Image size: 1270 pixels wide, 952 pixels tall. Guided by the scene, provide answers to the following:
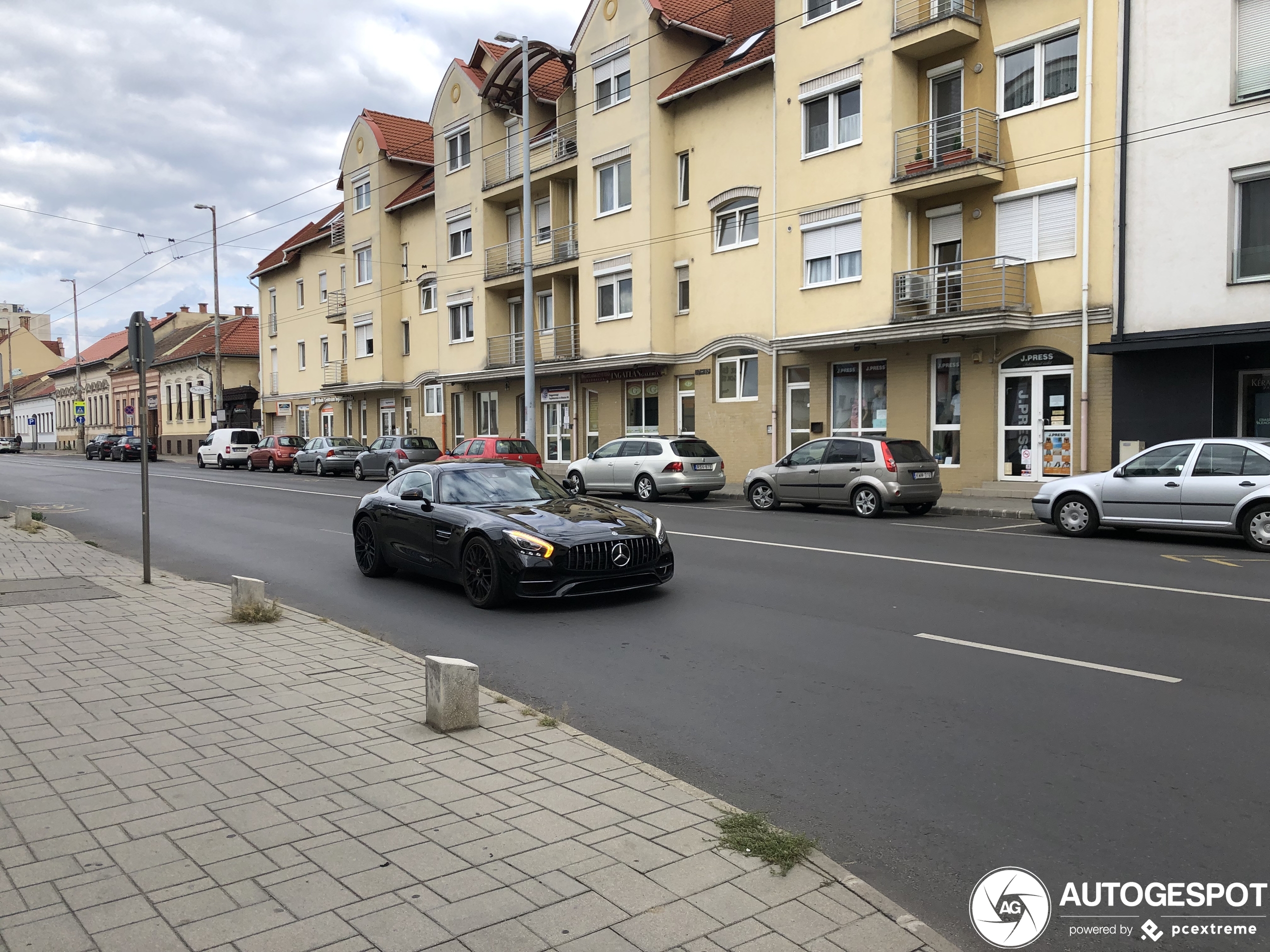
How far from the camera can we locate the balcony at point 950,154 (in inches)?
797

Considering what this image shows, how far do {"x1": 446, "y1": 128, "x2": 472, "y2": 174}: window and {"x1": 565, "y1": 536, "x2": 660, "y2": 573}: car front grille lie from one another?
29.9m

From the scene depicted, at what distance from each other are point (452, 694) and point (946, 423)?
18647 mm

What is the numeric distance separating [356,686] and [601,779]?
2.24 metres

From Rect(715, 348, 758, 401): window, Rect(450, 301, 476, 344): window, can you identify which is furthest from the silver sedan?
Rect(450, 301, 476, 344): window

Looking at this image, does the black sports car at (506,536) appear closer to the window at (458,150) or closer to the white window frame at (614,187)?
the white window frame at (614,187)

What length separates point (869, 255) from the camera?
73.7 feet

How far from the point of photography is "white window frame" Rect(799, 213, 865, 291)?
899 inches

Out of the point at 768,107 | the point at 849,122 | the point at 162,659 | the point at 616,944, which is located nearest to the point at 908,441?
the point at 849,122

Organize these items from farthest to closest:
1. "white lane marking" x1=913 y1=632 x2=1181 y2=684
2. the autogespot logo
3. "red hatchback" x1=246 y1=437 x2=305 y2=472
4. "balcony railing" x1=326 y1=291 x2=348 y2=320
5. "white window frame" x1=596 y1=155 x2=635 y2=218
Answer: "balcony railing" x1=326 y1=291 x2=348 y2=320
"red hatchback" x1=246 y1=437 x2=305 y2=472
"white window frame" x1=596 y1=155 x2=635 y2=218
"white lane marking" x1=913 y1=632 x2=1181 y2=684
the autogespot logo

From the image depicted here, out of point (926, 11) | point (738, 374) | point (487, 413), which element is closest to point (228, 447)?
point (487, 413)

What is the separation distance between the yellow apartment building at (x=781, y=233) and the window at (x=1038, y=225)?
1.9 inches

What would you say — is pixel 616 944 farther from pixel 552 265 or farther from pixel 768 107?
pixel 552 265

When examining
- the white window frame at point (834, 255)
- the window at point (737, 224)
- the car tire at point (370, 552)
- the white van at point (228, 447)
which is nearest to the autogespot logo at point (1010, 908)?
the car tire at point (370, 552)

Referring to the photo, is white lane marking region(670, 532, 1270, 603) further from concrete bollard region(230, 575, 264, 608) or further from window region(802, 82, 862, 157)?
window region(802, 82, 862, 157)
